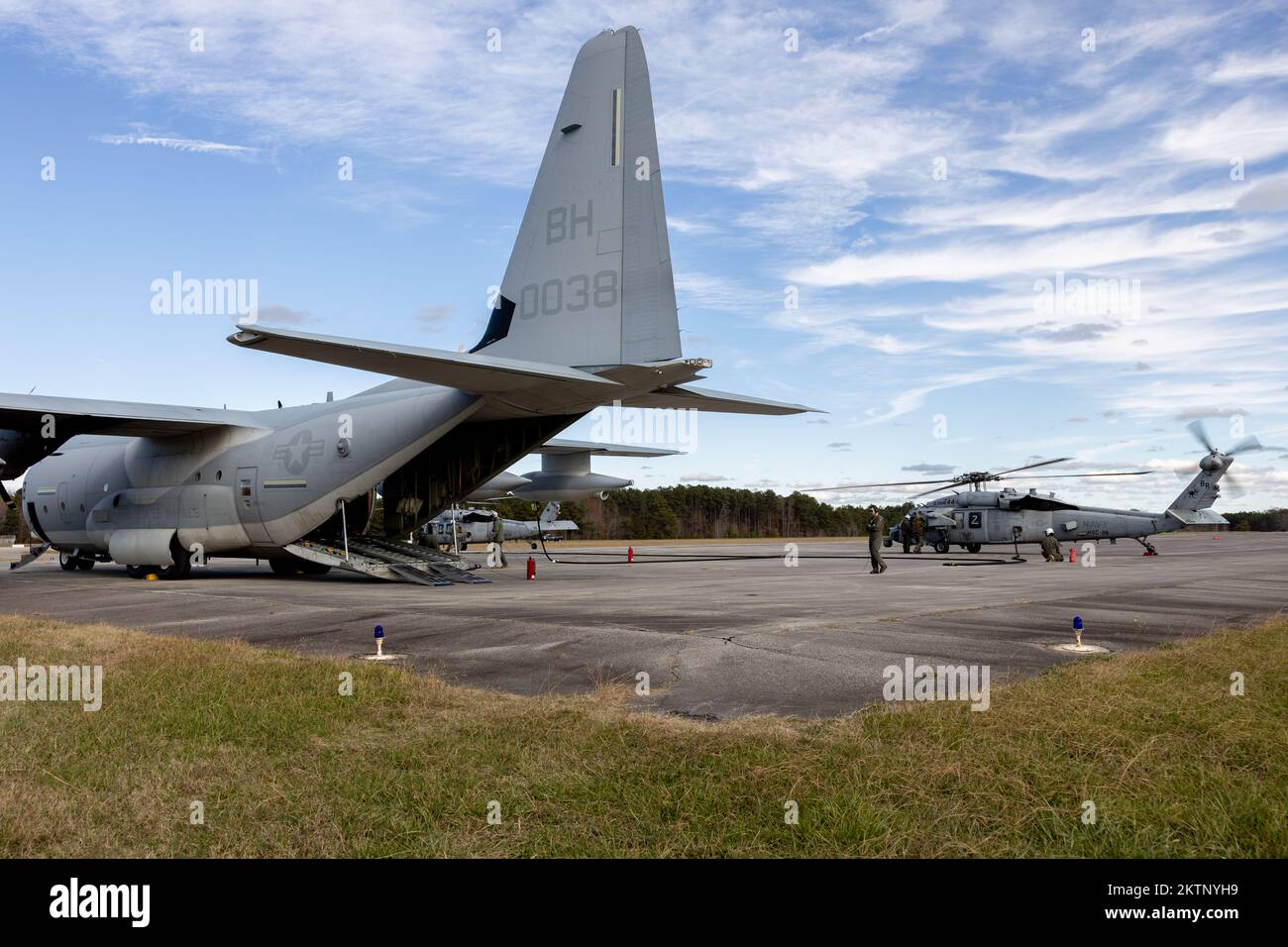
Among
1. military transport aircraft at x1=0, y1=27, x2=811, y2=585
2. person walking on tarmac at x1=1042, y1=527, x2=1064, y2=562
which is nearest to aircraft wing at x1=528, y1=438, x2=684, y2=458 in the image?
military transport aircraft at x1=0, y1=27, x2=811, y2=585

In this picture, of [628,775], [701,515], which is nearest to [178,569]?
[628,775]

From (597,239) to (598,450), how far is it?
12.7m

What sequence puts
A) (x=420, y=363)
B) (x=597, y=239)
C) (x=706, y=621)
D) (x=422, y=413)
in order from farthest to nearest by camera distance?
(x=422, y=413) < (x=597, y=239) < (x=420, y=363) < (x=706, y=621)

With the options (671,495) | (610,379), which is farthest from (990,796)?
(671,495)

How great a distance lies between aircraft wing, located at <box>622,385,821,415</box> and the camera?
1945 cm

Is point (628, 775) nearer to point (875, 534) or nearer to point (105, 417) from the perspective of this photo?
point (105, 417)

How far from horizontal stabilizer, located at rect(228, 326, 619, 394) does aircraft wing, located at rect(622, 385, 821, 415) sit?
2322 millimetres

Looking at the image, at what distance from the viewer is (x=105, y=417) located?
797 inches

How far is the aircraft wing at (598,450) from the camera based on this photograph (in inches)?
1127

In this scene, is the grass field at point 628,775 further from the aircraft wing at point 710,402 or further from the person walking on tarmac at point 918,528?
the person walking on tarmac at point 918,528

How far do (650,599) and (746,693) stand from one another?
8405mm

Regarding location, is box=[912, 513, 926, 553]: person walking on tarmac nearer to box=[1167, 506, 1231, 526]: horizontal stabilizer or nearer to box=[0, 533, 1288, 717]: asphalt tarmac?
box=[1167, 506, 1231, 526]: horizontal stabilizer

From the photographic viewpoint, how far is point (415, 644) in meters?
10.2
